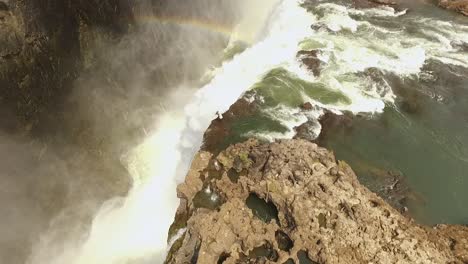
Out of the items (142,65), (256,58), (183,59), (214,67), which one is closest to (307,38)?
(256,58)

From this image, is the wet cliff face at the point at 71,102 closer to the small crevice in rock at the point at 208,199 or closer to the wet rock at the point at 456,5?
the small crevice in rock at the point at 208,199

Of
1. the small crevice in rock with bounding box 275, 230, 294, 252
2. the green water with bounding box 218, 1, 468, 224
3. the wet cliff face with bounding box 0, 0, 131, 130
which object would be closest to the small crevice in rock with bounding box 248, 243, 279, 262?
the small crevice in rock with bounding box 275, 230, 294, 252

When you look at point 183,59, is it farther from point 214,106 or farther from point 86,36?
point 86,36

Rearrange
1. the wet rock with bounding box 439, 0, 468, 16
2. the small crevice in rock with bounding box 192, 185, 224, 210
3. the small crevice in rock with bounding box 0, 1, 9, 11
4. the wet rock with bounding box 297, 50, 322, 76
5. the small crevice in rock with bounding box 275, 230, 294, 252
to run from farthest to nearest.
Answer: the wet rock with bounding box 439, 0, 468, 16 < the wet rock with bounding box 297, 50, 322, 76 < the small crevice in rock with bounding box 192, 185, 224, 210 < the small crevice in rock with bounding box 275, 230, 294, 252 < the small crevice in rock with bounding box 0, 1, 9, 11

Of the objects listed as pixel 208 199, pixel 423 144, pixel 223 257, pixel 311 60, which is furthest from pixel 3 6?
pixel 423 144

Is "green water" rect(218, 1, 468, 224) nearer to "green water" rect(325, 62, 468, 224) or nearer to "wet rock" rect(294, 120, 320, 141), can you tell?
"green water" rect(325, 62, 468, 224)

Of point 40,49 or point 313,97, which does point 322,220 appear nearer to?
point 313,97
